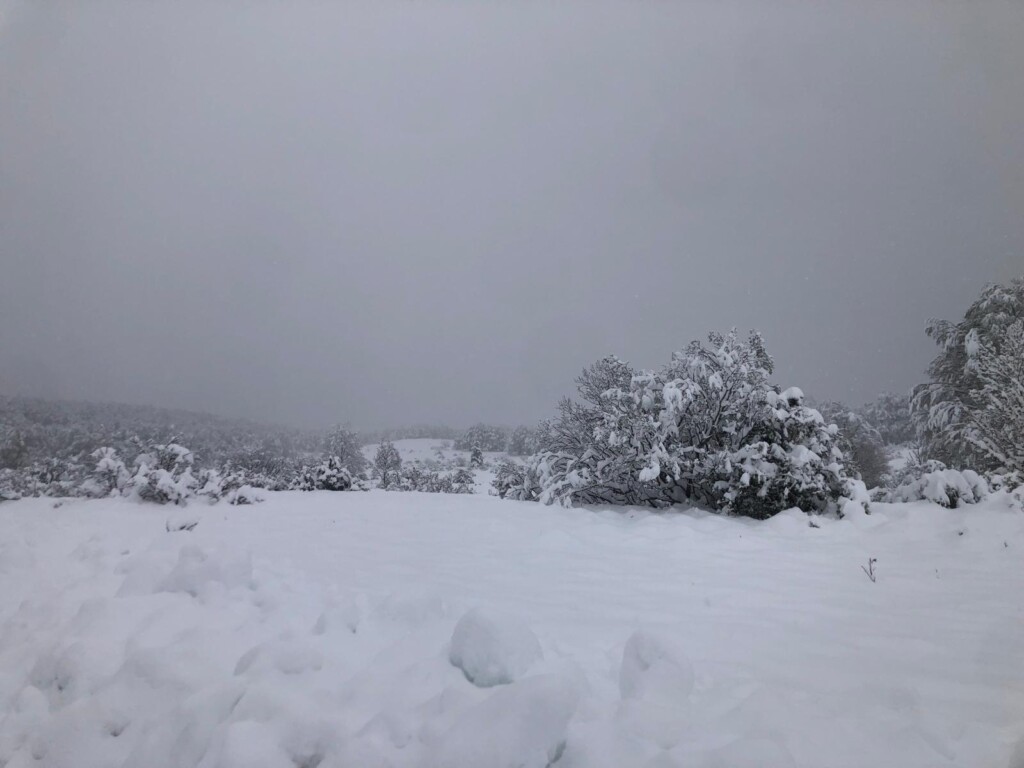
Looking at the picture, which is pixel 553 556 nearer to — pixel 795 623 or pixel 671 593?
pixel 671 593

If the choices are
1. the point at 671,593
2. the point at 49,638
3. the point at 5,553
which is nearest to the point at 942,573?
the point at 671,593

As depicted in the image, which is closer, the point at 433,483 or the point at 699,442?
the point at 699,442

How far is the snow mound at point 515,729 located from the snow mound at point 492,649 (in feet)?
0.82

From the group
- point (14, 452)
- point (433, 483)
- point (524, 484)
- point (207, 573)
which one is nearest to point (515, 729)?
point (207, 573)

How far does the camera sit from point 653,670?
201cm

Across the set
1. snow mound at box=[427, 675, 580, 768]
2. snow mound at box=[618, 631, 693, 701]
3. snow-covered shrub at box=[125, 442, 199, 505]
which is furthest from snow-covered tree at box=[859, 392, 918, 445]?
snow mound at box=[427, 675, 580, 768]

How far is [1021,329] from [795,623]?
616cm

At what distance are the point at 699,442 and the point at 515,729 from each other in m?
6.61

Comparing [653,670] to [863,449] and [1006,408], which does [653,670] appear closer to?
[1006,408]

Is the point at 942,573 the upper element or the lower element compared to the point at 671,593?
upper

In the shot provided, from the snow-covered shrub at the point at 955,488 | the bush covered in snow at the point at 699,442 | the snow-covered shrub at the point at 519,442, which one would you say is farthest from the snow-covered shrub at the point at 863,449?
the snow-covered shrub at the point at 519,442

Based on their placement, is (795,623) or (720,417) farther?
(720,417)

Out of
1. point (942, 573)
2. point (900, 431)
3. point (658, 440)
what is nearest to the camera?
point (942, 573)

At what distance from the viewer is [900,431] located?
95.8 feet
